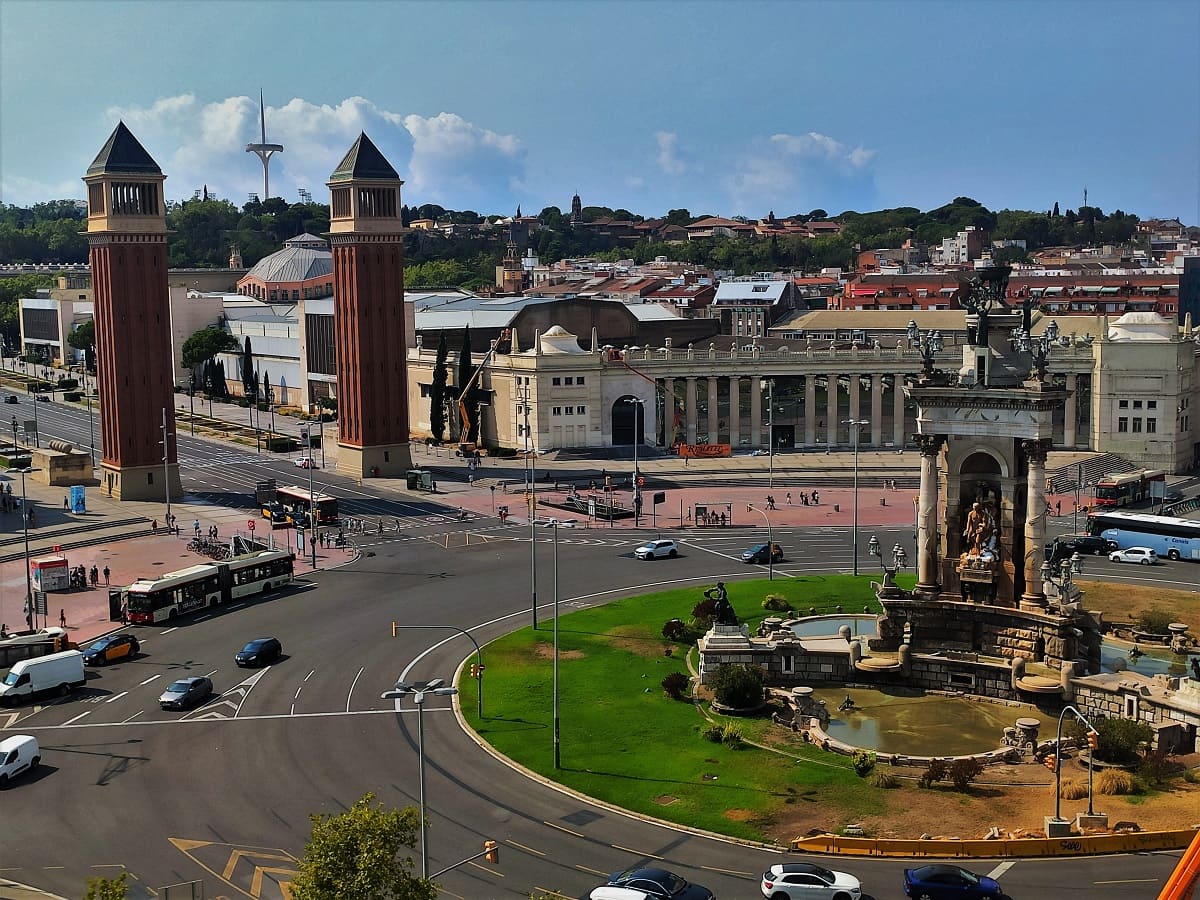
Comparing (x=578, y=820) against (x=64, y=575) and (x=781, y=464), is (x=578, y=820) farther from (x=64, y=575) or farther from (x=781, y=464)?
(x=781, y=464)

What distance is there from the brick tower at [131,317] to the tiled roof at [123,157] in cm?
9

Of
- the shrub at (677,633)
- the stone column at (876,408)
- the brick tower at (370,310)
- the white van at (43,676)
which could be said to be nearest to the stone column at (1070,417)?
the stone column at (876,408)

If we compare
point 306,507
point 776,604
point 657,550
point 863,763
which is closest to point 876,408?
point 657,550

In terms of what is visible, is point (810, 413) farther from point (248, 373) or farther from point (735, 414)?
point (248, 373)

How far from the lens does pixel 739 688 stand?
184 feet

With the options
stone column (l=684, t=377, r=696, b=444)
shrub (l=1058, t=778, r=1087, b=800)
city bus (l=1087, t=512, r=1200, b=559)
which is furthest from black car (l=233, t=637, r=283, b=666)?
stone column (l=684, t=377, r=696, b=444)

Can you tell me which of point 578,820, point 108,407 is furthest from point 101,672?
point 108,407

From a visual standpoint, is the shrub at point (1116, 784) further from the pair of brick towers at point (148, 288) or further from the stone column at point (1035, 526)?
the pair of brick towers at point (148, 288)

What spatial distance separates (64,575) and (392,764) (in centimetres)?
4063

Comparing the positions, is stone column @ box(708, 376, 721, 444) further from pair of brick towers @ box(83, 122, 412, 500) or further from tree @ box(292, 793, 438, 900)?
tree @ box(292, 793, 438, 900)

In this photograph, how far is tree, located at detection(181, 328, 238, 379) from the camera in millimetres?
192375

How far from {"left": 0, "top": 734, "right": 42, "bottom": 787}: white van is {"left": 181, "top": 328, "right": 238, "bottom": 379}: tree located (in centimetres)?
14650

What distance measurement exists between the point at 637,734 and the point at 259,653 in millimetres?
21777

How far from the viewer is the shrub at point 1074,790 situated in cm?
4625
